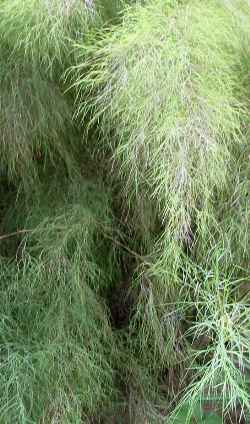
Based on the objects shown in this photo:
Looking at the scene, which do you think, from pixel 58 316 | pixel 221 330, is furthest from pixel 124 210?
pixel 221 330

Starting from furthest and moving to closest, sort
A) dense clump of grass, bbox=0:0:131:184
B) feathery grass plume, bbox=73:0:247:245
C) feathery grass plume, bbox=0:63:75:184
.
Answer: feathery grass plume, bbox=0:63:75:184
dense clump of grass, bbox=0:0:131:184
feathery grass plume, bbox=73:0:247:245

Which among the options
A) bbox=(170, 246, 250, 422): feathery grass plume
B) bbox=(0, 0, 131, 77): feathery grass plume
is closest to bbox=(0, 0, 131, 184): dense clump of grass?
bbox=(0, 0, 131, 77): feathery grass plume

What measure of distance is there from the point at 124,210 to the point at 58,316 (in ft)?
1.22

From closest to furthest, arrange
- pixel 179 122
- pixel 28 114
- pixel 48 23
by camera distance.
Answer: pixel 179 122 < pixel 48 23 < pixel 28 114

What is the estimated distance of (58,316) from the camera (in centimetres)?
153

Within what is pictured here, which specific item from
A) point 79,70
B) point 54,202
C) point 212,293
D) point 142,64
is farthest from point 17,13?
Answer: point 212,293

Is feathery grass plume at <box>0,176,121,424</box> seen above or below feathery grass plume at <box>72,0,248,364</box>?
below

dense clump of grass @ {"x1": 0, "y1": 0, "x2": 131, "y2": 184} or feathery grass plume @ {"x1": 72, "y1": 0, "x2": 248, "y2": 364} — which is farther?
dense clump of grass @ {"x1": 0, "y1": 0, "x2": 131, "y2": 184}

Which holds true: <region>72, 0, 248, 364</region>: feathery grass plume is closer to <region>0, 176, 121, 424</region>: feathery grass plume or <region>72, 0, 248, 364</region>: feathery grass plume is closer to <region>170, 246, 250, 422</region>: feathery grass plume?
<region>170, 246, 250, 422</region>: feathery grass plume

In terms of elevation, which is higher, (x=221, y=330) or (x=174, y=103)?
(x=174, y=103)

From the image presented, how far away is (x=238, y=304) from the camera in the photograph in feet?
4.44

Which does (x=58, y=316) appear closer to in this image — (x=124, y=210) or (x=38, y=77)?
(x=124, y=210)

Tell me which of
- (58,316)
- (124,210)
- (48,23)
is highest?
(48,23)

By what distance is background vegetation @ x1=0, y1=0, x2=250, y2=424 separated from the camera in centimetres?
134
